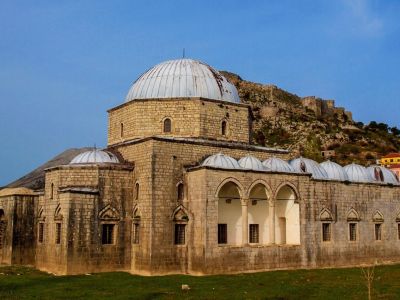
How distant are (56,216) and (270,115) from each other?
6005 centimetres

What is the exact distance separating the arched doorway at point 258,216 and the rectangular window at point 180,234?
4060 mm

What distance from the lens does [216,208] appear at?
21328 millimetres

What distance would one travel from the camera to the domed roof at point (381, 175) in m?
29.1

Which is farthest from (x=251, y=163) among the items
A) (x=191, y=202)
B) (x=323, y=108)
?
(x=323, y=108)

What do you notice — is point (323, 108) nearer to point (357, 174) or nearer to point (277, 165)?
point (357, 174)

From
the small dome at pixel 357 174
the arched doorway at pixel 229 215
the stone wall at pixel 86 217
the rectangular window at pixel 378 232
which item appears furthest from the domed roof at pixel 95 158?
the rectangular window at pixel 378 232

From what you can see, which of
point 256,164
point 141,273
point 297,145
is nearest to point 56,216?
A: point 141,273

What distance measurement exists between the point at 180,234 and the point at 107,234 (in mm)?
3240

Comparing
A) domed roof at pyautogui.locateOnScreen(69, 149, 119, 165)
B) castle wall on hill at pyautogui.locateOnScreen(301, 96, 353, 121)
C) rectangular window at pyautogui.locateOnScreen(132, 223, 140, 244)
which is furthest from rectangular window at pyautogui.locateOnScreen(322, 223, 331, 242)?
castle wall on hill at pyautogui.locateOnScreen(301, 96, 353, 121)

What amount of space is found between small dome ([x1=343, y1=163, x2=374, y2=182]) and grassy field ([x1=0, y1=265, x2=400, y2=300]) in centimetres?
729

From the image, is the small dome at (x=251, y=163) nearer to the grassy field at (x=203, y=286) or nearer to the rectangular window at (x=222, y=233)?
the rectangular window at (x=222, y=233)

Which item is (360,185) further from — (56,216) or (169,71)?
(56,216)

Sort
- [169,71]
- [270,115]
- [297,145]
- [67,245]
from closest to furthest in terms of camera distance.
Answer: [67,245], [169,71], [297,145], [270,115]

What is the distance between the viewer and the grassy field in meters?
14.9
